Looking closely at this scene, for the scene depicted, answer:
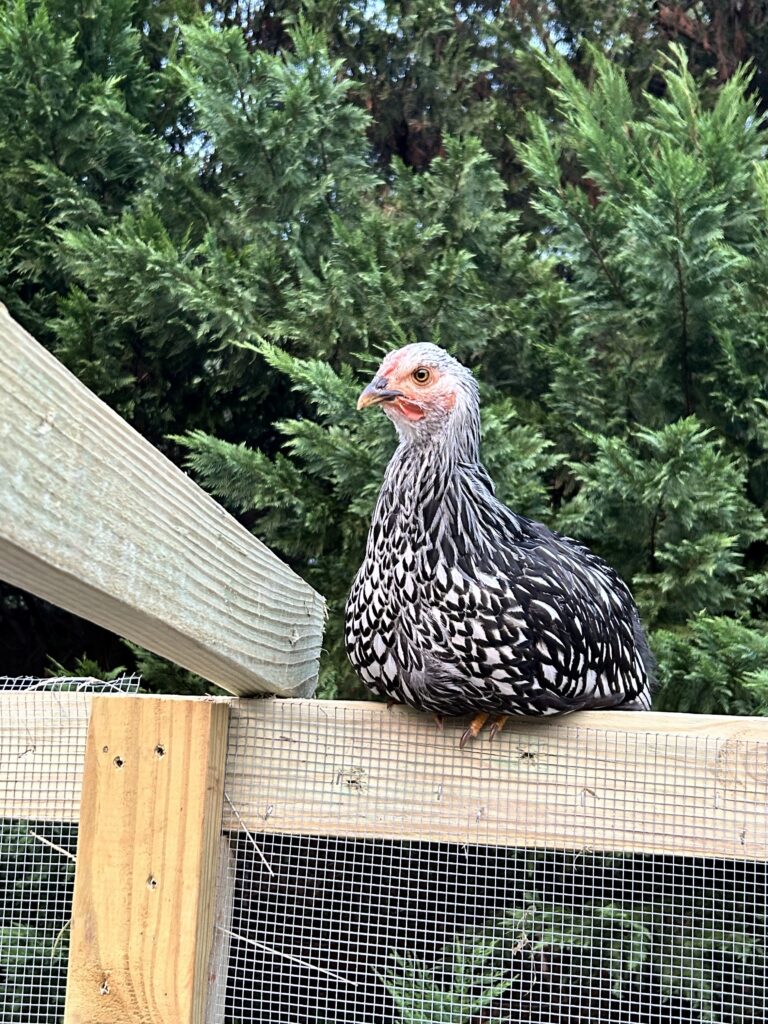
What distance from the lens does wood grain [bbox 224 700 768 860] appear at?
3.87ft

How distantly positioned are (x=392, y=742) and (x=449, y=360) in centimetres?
60

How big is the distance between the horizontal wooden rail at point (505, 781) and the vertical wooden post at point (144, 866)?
0.38 feet

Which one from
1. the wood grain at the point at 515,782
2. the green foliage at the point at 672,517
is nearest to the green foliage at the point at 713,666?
the green foliage at the point at 672,517

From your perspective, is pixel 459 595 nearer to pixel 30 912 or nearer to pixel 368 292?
pixel 30 912

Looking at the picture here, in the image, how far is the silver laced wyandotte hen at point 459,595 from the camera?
128 centimetres

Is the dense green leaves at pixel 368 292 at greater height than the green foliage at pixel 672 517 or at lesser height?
greater

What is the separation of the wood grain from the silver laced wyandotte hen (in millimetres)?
68

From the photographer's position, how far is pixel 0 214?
3166mm

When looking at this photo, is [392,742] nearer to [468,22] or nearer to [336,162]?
[336,162]

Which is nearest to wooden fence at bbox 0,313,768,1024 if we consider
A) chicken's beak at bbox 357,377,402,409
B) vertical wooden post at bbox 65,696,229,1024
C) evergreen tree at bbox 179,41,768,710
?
vertical wooden post at bbox 65,696,229,1024

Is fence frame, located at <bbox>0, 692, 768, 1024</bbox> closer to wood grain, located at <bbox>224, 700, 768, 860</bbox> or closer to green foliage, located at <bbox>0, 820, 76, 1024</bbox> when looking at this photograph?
wood grain, located at <bbox>224, 700, 768, 860</bbox>

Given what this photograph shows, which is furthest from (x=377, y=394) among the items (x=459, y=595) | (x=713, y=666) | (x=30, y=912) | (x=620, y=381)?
(x=620, y=381)

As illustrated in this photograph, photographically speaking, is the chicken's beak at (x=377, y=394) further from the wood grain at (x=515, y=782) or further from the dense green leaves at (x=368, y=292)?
the dense green leaves at (x=368, y=292)

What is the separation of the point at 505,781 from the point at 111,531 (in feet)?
2.21
